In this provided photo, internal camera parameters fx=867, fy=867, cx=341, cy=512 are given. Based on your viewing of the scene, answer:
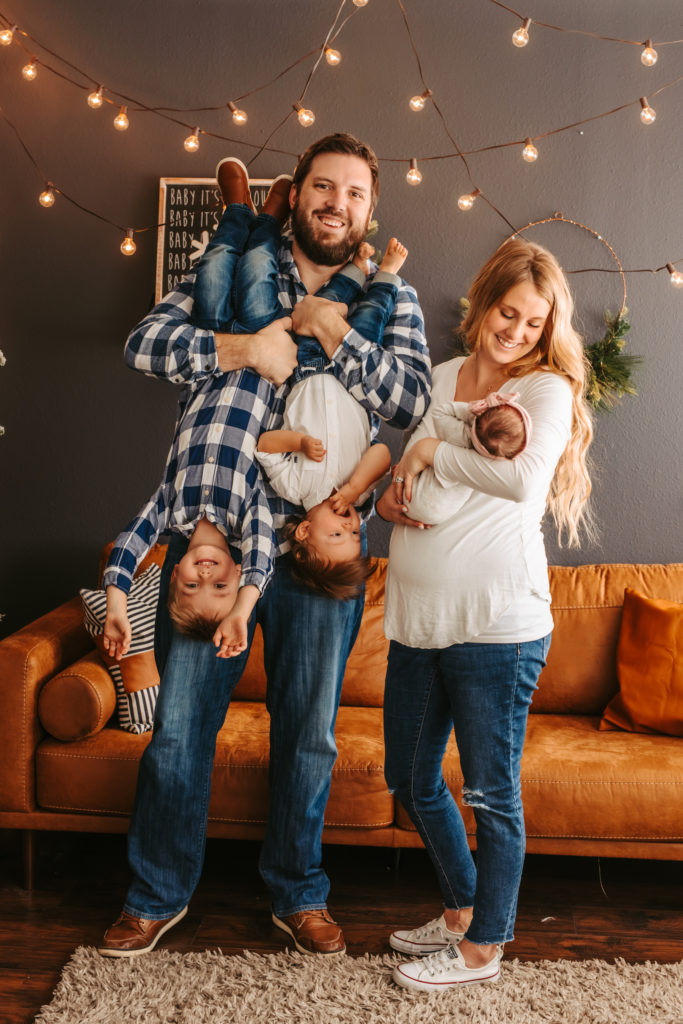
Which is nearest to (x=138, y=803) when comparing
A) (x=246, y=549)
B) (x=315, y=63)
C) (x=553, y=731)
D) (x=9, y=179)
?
A: (x=246, y=549)

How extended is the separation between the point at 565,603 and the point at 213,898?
4.44ft

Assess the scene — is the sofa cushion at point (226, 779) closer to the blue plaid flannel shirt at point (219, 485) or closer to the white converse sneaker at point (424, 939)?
the white converse sneaker at point (424, 939)

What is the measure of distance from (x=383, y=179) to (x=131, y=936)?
8.08ft

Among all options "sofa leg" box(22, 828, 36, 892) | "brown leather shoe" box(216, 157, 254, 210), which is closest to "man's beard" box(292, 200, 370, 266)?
"brown leather shoe" box(216, 157, 254, 210)

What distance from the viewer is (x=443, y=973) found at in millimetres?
1833

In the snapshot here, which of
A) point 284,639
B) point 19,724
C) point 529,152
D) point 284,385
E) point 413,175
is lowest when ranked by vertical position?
point 19,724

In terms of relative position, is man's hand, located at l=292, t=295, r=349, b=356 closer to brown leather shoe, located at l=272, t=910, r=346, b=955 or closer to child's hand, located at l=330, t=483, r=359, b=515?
child's hand, located at l=330, t=483, r=359, b=515

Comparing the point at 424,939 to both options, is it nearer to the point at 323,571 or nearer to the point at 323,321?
the point at 323,571

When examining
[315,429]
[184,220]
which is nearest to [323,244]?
[315,429]

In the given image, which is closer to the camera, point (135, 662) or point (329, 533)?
point (329, 533)

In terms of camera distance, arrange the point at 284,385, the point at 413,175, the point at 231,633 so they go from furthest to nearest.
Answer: the point at 413,175
the point at 284,385
the point at 231,633

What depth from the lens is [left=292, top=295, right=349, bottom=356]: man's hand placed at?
5.78ft

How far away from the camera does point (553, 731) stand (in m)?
2.49

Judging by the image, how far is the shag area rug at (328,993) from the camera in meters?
1.76
